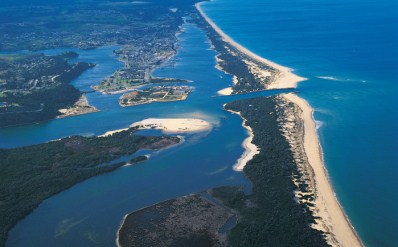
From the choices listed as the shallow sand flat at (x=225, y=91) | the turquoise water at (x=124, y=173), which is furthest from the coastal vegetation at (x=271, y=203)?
the shallow sand flat at (x=225, y=91)

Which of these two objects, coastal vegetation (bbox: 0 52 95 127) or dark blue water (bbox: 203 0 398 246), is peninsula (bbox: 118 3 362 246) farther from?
coastal vegetation (bbox: 0 52 95 127)

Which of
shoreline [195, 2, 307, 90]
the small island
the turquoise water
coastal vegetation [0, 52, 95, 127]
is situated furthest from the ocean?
coastal vegetation [0, 52, 95, 127]

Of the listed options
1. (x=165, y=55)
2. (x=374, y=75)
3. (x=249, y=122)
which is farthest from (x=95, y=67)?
(x=374, y=75)

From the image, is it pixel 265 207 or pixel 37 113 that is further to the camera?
pixel 37 113

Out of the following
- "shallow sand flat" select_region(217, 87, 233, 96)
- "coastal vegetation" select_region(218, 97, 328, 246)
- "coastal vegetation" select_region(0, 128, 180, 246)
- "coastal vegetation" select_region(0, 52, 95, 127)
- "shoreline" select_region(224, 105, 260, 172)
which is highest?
"coastal vegetation" select_region(218, 97, 328, 246)

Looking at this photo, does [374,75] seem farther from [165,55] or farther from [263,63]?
[165,55]

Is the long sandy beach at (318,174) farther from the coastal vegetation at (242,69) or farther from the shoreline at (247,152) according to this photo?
the coastal vegetation at (242,69)
